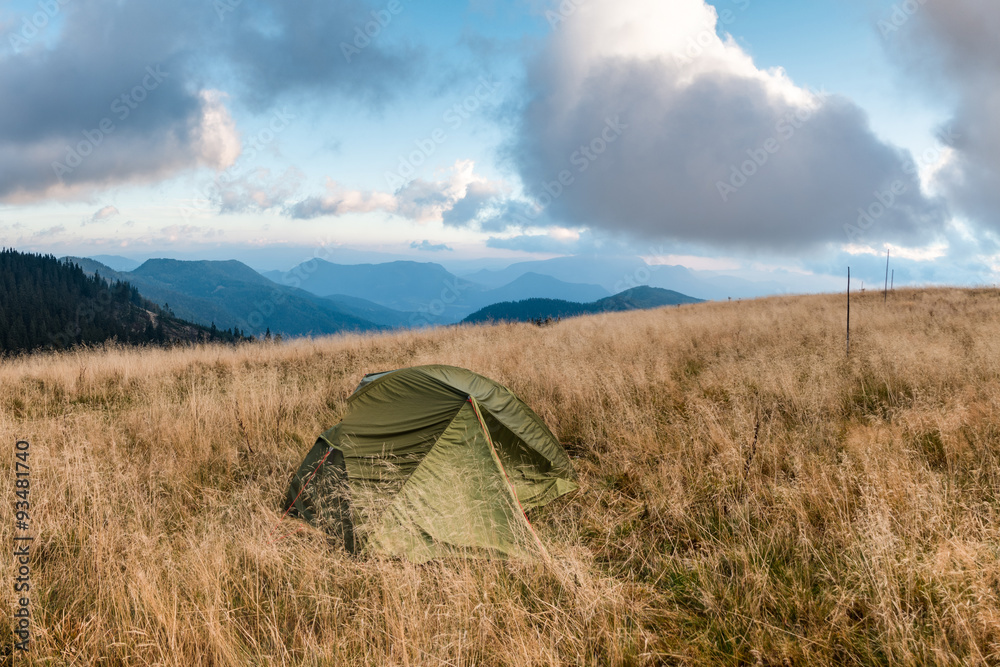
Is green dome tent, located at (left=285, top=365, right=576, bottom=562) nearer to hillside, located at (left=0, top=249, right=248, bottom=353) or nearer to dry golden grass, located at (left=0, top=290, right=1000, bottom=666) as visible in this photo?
dry golden grass, located at (left=0, top=290, right=1000, bottom=666)

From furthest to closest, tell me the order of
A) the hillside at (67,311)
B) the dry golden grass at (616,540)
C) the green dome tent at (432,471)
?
the hillside at (67,311)
the green dome tent at (432,471)
the dry golden grass at (616,540)

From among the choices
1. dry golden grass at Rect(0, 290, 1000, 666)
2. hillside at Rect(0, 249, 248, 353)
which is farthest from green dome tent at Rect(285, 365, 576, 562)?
hillside at Rect(0, 249, 248, 353)

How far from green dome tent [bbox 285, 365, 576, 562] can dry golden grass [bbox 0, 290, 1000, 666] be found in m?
0.29

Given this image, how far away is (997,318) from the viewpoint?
493 inches

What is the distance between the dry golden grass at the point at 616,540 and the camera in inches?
109

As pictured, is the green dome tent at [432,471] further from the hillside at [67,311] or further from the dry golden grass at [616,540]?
the hillside at [67,311]

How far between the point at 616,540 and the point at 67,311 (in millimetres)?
131699

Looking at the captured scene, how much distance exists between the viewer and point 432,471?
14.9 feet

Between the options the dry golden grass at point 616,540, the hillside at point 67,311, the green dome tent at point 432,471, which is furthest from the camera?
the hillside at point 67,311

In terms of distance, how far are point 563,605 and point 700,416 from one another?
3851mm

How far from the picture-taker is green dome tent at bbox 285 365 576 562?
13.4 ft

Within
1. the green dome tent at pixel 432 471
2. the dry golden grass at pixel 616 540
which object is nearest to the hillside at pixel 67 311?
the dry golden grass at pixel 616 540

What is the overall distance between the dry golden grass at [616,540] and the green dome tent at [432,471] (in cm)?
29

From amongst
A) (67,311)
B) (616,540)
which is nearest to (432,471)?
(616,540)
